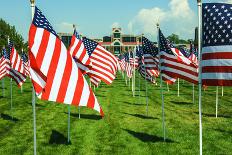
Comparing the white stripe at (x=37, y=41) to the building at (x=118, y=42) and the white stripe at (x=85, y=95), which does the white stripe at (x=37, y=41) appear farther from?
the building at (x=118, y=42)

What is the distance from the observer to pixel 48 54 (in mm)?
10117

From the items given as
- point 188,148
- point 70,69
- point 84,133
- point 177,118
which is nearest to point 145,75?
point 177,118

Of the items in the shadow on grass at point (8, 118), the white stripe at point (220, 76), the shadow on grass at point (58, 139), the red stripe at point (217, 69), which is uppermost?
the red stripe at point (217, 69)

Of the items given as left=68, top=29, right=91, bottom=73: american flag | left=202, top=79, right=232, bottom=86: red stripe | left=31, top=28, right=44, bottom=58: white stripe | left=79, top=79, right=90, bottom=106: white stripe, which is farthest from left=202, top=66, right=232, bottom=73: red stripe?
left=68, top=29, right=91, bottom=73: american flag

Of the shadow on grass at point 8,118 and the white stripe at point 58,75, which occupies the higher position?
the white stripe at point 58,75

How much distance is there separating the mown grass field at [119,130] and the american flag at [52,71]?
5.22 metres

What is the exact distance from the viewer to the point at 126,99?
106ft

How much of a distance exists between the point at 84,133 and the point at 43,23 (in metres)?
8.90

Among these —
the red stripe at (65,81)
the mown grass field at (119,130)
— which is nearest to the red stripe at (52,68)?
the red stripe at (65,81)

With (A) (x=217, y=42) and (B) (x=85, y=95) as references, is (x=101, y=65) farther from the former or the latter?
(A) (x=217, y=42)

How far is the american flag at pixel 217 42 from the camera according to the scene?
383 inches

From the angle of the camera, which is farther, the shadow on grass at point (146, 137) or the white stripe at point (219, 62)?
the shadow on grass at point (146, 137)

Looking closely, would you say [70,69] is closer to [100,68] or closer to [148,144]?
[148,144]

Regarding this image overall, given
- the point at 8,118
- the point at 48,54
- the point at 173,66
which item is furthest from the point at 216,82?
the point at 8,118
